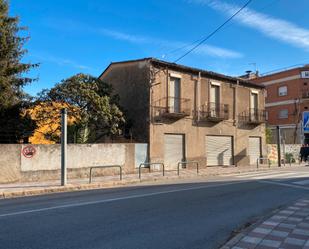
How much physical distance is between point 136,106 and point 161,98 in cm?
176

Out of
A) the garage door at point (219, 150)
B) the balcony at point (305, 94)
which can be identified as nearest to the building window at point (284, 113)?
the balcony at point (305, 94)

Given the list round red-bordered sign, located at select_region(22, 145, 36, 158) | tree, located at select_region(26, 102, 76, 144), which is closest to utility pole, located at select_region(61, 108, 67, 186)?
round red-bordered sign, located at select_region(22, 145, 36, 158)

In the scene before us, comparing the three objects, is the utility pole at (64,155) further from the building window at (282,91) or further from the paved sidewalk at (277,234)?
the building window at (282,91)

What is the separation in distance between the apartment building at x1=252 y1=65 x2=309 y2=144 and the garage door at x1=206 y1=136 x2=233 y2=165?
1948cm

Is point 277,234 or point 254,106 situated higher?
point 254,106

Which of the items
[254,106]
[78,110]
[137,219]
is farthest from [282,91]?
[137,219]

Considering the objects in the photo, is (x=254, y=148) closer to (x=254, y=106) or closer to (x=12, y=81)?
(x=254, y=106)

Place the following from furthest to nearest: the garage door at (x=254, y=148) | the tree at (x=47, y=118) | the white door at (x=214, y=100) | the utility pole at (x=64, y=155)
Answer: the garage door at (x=254, y=148) → the white door at (x=214, y=100) → the tree at (x=47, y=118) → the utility pole at (x=64, y=155)

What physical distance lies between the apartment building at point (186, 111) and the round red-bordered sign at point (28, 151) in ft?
24.9

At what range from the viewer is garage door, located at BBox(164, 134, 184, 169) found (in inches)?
925

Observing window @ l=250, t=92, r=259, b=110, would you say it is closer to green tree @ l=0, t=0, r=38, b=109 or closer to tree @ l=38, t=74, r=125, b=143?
tree @ l=38, t=74, r=125, b=143

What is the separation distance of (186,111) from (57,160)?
10.0 metres

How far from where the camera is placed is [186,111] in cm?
2439

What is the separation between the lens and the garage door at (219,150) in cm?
2656
